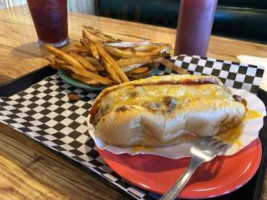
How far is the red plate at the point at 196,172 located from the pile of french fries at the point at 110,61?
42 centimetres

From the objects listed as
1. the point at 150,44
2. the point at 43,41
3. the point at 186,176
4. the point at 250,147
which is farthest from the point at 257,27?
the point at 186,176

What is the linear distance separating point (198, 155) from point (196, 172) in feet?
0.14

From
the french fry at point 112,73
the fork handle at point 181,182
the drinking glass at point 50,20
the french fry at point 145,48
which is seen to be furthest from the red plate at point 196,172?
the drinking glass at point 50,20

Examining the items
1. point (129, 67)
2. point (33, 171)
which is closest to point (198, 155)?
point (33, 171)

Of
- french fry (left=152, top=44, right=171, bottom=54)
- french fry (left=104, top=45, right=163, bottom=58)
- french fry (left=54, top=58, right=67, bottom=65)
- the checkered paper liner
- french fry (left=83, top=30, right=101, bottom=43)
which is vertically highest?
french fry (left=83, top=30, right=101, bottom=43)

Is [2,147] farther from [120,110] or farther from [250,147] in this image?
[250,147]

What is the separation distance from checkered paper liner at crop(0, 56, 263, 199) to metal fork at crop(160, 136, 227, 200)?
70 millimetres

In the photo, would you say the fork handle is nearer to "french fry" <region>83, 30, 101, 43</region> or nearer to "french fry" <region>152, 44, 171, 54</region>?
"french fry" <region>152, 44, 171, 54</region>

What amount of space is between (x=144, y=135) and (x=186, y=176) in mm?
167

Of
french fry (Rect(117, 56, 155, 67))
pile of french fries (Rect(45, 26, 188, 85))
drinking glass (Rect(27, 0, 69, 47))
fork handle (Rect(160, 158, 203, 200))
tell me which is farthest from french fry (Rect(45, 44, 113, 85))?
fork handle (Rect(160, 158, 203, 200))

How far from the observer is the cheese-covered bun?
0.68 metres

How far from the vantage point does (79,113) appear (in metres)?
0.98

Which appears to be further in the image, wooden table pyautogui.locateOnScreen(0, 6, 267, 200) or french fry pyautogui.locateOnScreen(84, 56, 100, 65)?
french fry pyautogui.locateOnScreen(84, 56, 100, 65)

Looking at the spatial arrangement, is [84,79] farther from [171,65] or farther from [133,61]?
[171,65]
